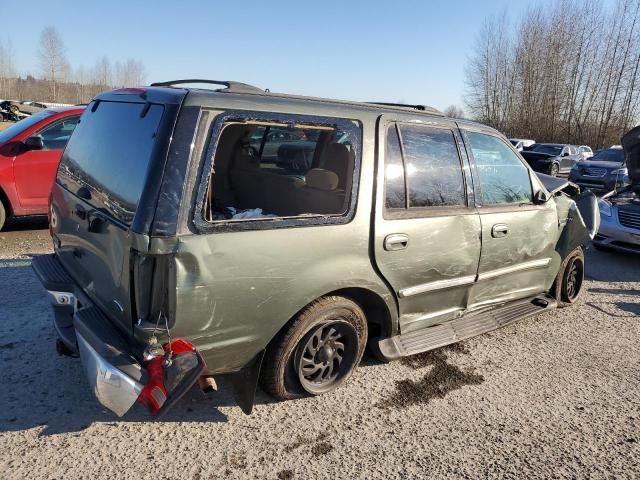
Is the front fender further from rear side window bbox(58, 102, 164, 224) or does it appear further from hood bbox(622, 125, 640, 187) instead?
rear side window bbox(58, 102, 164, 224)

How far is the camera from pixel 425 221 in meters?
3.20

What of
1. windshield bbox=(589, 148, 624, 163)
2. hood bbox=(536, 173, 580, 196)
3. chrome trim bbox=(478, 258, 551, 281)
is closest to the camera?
chrome trim bbox=(478, 258, 551, 281)

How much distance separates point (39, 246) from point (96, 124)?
3787mm

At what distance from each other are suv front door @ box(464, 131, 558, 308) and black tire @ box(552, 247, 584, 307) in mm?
488

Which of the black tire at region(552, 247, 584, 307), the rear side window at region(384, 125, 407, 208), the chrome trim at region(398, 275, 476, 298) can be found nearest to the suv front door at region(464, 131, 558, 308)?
the chrome trim at region(398, 275, 476, 298)

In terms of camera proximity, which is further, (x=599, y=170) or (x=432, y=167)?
(x=599, y=170)

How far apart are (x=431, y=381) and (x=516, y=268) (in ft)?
A: 4.09

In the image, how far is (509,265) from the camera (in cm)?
389

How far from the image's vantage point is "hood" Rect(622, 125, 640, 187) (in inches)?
264

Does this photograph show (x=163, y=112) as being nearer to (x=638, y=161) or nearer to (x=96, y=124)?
(x=96, y=124)

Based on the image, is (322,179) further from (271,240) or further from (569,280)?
(569,280)

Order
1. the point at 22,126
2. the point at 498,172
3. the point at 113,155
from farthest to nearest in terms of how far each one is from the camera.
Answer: the point at 22,126
the point at 498,172
the point at 113,155

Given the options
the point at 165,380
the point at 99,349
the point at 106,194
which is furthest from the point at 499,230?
the point at 99,349

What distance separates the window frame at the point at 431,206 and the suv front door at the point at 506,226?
0.09 meters
